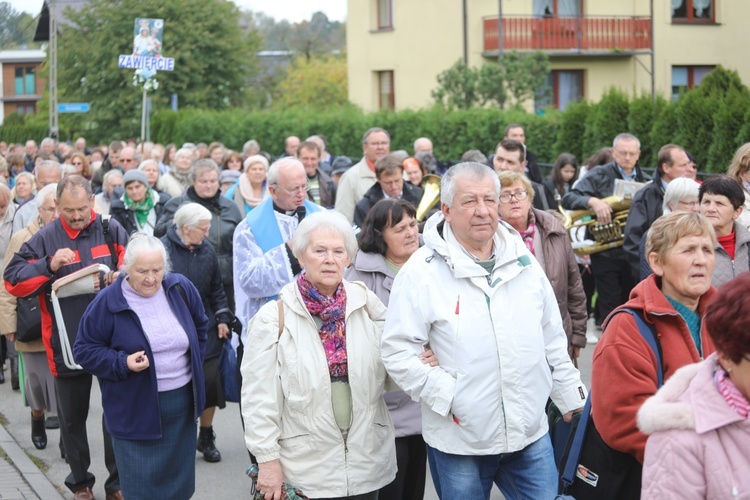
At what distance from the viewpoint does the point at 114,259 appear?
757 centimetres

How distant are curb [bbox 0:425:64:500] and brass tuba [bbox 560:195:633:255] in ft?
16.7

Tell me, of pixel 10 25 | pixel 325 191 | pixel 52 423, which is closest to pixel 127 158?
pixel 325 191

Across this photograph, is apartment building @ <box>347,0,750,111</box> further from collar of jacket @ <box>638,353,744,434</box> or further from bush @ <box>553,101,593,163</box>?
collar of jacket @ <box>638,353,744,434</box>

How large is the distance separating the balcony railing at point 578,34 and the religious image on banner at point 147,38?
17.1m

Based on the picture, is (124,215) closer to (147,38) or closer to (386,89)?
(147,38)

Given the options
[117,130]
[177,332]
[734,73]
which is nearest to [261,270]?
[177,332]

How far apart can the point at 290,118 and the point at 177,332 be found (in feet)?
93.5

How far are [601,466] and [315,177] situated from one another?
1004 centimetres

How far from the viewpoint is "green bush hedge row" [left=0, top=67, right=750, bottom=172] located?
14.7 meters

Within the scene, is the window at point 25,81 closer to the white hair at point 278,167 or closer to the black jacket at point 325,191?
the black jacket at point 325,191

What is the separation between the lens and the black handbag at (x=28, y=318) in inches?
325

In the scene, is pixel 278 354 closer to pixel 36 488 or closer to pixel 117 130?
pixel 36 488

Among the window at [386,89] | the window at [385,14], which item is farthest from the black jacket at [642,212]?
the window at [386,89]

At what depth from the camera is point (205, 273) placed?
811cm
